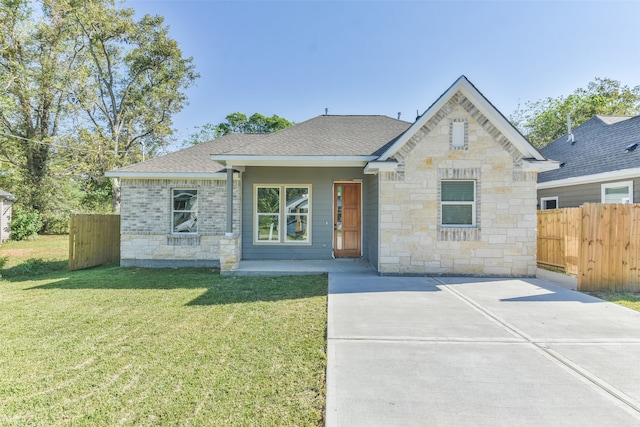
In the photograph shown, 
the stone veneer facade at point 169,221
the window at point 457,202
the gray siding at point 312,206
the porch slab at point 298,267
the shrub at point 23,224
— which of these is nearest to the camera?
the window at point 457,202

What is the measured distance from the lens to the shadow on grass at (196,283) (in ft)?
21.9

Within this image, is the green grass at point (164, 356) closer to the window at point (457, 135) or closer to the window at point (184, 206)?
the window at point (184, 206)

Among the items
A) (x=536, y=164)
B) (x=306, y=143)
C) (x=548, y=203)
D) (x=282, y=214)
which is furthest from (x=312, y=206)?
(x=548, y=203)

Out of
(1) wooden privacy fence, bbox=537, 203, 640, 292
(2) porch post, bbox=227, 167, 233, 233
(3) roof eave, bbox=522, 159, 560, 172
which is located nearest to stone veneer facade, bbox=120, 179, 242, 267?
(2) porch post, bbox=227, 167, 233, 233

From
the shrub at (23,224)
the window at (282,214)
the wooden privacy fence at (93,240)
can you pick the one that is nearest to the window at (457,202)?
the window at (282,214)

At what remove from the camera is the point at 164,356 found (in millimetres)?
3912

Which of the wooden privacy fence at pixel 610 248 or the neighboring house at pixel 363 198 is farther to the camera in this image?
the neighboring house at pixel 363 198

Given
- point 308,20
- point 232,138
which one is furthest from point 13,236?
point 308,20

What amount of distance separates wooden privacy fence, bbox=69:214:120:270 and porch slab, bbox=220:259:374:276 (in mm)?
5095

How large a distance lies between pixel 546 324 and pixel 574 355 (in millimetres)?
1103

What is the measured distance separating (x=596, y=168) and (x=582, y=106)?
20.3 meters

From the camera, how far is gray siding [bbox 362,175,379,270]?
9223 millimetres

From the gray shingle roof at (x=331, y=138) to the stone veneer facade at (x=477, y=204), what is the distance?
4.72ft

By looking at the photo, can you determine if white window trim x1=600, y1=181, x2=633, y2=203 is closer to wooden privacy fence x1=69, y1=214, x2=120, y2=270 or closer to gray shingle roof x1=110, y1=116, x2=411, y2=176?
gray shingle roof x1=110, y1=116, x2=411, y2=176
